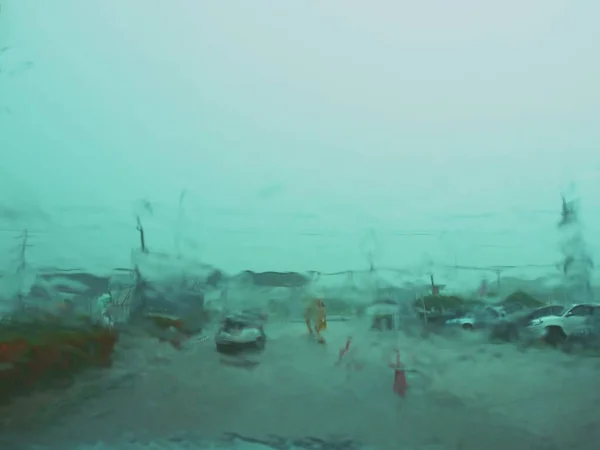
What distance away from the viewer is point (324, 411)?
131 inches

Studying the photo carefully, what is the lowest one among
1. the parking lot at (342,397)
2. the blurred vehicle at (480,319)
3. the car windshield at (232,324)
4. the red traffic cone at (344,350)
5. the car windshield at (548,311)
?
the parking lot at (342,397)

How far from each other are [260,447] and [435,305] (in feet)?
3.53

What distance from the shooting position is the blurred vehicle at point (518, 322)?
339 centimetres

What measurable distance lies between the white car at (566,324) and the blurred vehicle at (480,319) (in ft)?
0.50

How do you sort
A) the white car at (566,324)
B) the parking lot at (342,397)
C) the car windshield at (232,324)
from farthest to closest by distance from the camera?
the car windshield at (232,324)
the white car at (566,324)
the parking lot at (342,397)

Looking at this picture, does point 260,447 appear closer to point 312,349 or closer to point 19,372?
point 312,349

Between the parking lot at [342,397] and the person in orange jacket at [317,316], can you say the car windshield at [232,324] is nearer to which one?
the parking lot at [342,397]

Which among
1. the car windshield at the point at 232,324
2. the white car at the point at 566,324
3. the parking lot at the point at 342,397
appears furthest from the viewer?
the car windshield at the point at 232,324

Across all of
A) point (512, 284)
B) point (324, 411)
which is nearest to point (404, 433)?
point (324, 411)

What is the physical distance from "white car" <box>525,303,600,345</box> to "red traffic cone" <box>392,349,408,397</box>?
24.7 inches

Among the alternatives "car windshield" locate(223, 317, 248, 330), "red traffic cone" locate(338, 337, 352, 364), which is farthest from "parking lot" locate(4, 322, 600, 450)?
"car windshield" locate(223, 317, 248, 330)

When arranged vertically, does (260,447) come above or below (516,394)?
below

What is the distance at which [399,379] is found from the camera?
3373 mm

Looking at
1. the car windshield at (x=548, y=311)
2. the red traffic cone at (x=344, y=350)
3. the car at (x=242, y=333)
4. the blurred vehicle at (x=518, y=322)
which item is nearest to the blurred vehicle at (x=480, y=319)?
the blurred vehicle at (x=518, y=322)
